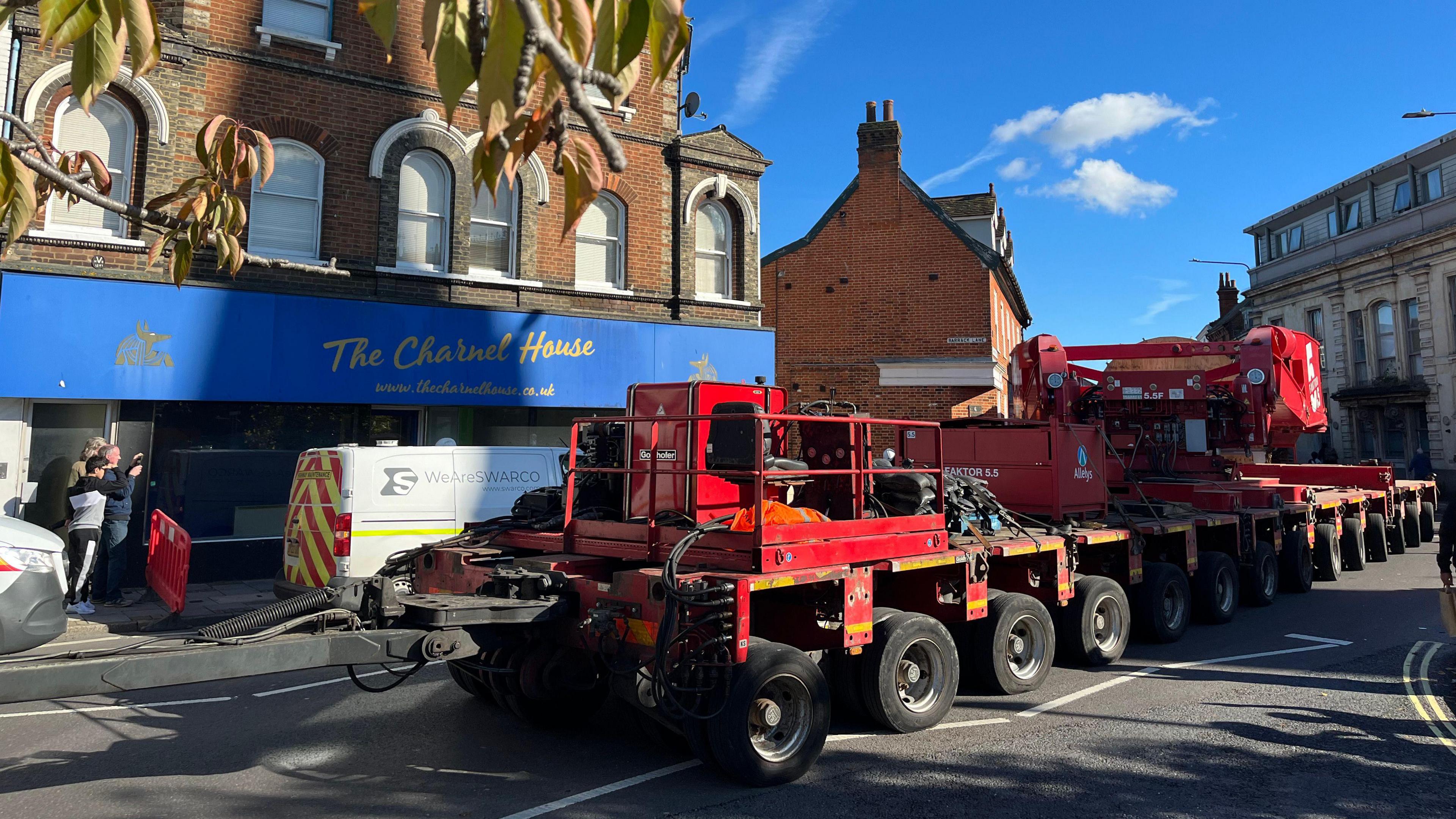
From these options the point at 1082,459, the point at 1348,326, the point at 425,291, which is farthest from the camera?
the point at 1348,326

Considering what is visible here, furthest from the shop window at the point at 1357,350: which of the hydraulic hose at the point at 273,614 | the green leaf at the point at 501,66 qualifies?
the green leaf at the point at 501,66

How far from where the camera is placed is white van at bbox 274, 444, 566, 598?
9.79m

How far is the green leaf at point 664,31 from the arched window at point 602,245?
45.9ft

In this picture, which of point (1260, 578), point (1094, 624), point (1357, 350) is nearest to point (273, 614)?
point (1094, 624)

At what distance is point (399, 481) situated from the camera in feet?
33.2

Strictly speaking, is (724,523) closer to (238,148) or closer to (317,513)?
(238,148)

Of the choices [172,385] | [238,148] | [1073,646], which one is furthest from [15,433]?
[1073,646]

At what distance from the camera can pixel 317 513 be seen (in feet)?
32.8

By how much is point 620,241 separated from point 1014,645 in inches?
432

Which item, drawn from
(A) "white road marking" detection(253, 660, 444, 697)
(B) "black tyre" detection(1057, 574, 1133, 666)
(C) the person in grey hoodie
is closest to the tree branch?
(A) "white road marking" detection(253, 660, 444, 697)

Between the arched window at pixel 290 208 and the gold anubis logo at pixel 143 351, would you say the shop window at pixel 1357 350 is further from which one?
the gold anubis logo at pixel 143 351

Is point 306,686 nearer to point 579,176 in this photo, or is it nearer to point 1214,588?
point 579,176

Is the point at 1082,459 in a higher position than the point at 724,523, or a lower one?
higher

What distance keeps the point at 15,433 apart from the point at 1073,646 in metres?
12.8
